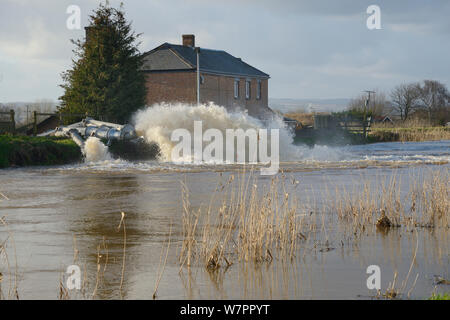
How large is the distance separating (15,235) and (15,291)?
453cm

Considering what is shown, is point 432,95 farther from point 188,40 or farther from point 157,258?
point 157,258

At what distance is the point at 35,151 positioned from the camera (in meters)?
32.7

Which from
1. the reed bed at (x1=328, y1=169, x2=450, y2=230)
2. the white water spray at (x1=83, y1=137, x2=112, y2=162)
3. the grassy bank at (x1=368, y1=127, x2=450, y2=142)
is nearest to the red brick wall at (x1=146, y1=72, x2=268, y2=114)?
the grassy bank at (x1=368, y1=127, x2=450, y2=142)

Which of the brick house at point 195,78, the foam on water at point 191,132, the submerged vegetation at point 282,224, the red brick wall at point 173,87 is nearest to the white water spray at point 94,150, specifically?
the foam on water at point 191,132

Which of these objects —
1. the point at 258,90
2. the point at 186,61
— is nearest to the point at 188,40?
the point at 186,61

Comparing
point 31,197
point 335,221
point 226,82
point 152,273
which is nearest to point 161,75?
point 226,82

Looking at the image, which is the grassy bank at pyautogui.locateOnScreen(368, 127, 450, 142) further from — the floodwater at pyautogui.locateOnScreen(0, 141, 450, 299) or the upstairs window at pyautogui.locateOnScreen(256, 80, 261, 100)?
the floodwater at pyautogui.locateOnScreen(0, 141, 450, 299)

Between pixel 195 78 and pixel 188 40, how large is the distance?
8.29 meters

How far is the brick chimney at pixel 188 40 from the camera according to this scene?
64.2 meters

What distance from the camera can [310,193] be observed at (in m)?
20.0

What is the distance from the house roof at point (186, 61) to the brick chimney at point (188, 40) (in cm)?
133
